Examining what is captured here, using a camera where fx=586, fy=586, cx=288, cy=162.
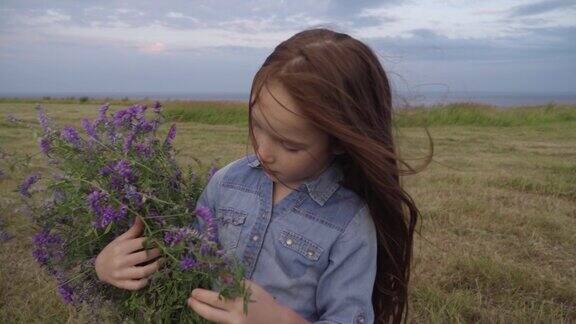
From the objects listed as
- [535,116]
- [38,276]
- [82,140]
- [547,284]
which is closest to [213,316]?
[82,140]

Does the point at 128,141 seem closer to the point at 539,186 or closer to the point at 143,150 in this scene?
the point at 143,150

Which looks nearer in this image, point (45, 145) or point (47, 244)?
point (45, 145)

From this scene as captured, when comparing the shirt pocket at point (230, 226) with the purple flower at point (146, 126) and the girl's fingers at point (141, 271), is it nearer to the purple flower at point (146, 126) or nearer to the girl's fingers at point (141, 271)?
the girl's fingers at point (141, 271)

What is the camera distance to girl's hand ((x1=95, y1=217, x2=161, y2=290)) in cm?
179

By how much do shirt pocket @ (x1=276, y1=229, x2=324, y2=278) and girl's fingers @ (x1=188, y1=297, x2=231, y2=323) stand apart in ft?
1.03

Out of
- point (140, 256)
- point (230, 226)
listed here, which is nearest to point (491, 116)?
point (230, 226)

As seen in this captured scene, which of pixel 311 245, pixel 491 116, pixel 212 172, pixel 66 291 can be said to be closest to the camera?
pixel 311 245

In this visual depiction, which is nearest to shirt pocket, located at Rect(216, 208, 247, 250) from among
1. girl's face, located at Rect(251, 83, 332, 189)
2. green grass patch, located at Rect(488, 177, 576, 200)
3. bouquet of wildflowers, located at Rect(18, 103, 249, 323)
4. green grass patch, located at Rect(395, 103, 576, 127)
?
bouquet of wildflowers, located at Rect(18, 103, 249, 323)

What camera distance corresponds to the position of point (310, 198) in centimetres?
201

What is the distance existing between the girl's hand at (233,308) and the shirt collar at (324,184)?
0.38m

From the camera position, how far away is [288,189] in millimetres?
2061

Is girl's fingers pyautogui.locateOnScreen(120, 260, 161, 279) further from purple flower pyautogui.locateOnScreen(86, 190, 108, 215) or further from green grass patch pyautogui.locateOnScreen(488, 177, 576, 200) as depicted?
green grass patch pyautogui.locateOnScreen(488, 177, 576, 200)

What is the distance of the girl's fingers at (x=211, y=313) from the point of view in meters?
1.70

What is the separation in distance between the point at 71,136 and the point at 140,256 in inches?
17.3
